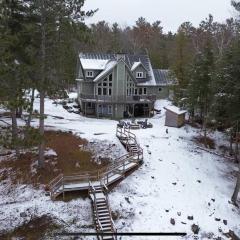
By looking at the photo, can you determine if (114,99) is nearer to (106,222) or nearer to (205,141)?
(205,141)

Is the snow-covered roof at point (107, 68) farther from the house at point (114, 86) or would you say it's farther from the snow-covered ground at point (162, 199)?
the snow-covered ground at point (162, 199)

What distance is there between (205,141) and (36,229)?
875 inches

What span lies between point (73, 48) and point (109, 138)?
11.3m

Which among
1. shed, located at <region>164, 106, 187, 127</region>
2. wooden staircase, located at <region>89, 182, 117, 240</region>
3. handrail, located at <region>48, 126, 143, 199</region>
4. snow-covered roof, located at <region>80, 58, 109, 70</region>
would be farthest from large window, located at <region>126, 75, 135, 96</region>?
wooden staircase, located at <region>89, 182, 117, 240</region>

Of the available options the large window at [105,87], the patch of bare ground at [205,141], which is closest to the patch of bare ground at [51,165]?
the patch of bare ground at [205,141]

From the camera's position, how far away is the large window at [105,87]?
1978 inches

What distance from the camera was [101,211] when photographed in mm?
22719

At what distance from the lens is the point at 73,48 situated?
25.6 meters

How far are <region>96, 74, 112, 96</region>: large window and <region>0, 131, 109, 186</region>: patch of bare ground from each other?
747 inches

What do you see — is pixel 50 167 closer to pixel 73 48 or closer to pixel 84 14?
pixel 73 48

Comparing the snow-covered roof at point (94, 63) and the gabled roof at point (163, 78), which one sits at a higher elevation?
the snow-covered roof at point (94, 63)

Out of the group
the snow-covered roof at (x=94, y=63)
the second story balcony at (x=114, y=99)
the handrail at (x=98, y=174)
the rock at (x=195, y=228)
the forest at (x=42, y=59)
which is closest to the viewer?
the forest at (x=42, y=59)

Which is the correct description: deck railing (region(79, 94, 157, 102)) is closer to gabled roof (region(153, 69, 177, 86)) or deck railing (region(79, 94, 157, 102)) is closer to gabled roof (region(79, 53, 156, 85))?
gabled roof (region(79, 53, 156, 85))

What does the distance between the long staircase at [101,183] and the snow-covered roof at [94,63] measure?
78.6 feet
